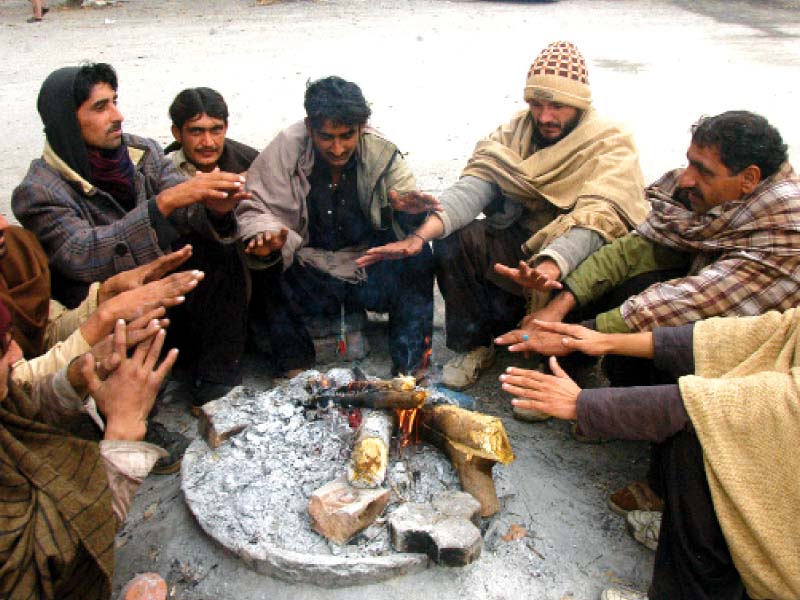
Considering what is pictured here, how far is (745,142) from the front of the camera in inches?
106

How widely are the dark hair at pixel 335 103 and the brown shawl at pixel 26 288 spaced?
147cm

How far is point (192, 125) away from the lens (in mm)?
3781

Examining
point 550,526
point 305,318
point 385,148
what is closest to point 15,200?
point 305,318

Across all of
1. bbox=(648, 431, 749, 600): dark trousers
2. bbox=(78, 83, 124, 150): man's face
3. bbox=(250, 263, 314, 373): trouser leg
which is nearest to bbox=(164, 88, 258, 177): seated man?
bbox=(78, 83, 124, 150): man's face

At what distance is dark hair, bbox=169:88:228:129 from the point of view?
3.71 metres

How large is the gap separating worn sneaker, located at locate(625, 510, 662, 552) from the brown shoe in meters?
0.06

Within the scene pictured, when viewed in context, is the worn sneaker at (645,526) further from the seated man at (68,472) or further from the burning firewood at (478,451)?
the seated man at (68,472)

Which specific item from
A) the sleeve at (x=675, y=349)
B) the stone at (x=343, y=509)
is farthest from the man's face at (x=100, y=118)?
the sleeve at (x=675, y=349)

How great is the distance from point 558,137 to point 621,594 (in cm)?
233

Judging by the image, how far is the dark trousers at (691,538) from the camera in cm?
223

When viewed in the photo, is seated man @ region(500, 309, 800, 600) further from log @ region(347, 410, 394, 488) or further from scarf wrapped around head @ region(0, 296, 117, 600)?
scarf wrapped around head @ region(0, 296, 117, 600)

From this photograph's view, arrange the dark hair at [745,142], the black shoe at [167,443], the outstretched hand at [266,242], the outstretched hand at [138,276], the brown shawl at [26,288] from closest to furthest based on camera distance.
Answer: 1. the dark hair at [745,142]
2. the brown shawl at [26,288]
3. the outstretched hand at [138,276]
4. the black shoe at [167,443]
5. the outstretched hand at [266,242]

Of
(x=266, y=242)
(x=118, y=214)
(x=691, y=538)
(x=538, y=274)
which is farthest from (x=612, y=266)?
(x=118, y=214)

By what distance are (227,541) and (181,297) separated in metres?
0.97
